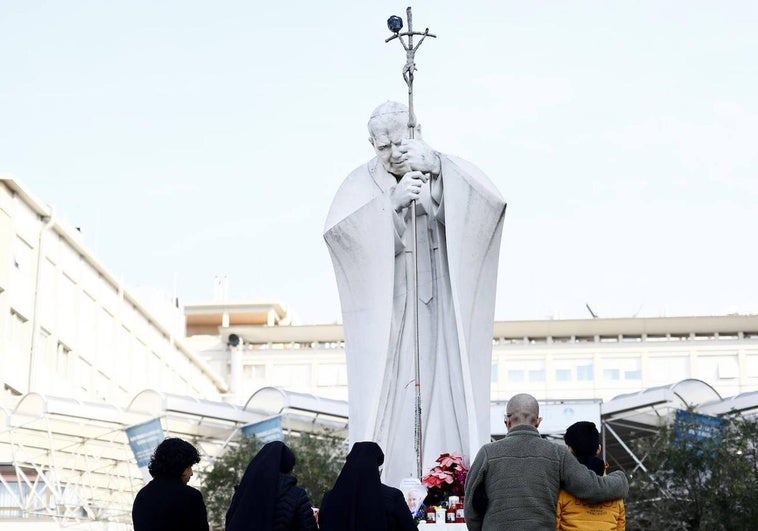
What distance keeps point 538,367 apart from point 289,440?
137 feet

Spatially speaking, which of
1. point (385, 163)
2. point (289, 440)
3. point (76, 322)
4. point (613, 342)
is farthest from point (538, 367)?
point (385, 163)

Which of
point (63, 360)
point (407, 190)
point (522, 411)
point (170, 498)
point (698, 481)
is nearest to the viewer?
point (522, 411)

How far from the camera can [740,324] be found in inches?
Answer: 3071

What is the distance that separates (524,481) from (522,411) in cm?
41

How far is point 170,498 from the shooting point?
321 inches

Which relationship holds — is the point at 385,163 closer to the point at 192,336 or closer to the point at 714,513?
the point at 714,513

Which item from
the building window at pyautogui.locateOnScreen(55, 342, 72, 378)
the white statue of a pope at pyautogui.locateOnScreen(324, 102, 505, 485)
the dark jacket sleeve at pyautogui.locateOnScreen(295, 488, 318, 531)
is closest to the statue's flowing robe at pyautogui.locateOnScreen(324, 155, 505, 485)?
the white statue of a pope at pyautogui.locateOnScreen(324, 102, 505, 485)

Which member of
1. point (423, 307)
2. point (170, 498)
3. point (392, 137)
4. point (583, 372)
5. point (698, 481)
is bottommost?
point (170, 498)

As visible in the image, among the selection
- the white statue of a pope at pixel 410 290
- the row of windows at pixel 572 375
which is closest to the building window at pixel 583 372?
the row of windows at pixel 572 375

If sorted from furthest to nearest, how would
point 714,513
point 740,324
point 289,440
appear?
point 740,324 → point 289,440 → point 714,513

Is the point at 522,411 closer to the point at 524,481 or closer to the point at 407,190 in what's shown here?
the point at 524,481

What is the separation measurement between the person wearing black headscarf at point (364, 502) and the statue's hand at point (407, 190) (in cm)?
471

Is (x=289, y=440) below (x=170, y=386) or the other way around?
below

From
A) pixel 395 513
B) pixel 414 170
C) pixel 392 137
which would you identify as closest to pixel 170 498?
pixel 395 513
